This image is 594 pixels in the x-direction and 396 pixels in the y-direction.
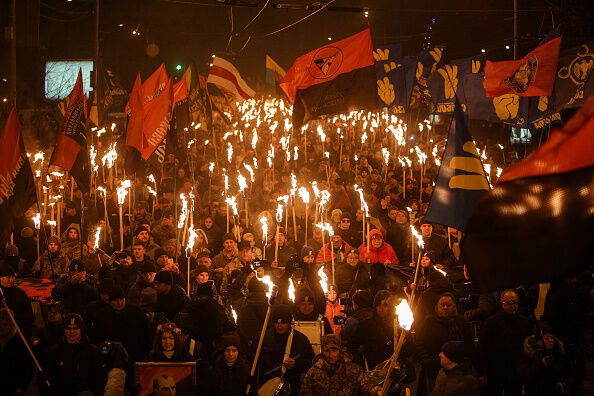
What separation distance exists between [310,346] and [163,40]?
157 feet

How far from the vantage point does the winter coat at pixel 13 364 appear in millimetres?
7902

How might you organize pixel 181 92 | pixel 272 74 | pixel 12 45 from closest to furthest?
pixel 181 92 → pixel 12 45 → pixel 272 74

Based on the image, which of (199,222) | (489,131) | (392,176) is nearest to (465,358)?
(199,222)

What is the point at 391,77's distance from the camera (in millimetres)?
19688

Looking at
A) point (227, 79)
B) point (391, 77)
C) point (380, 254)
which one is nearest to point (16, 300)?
point (380, 254)

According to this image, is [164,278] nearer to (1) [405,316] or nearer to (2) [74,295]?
(2) [74,295]

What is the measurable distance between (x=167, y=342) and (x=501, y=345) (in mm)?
3530

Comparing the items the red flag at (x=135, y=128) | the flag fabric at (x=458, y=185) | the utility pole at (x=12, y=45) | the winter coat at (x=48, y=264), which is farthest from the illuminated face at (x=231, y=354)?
the utility pole at (x=12, y=45)

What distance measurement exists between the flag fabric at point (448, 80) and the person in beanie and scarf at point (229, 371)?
13.1m

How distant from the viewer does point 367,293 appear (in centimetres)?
943

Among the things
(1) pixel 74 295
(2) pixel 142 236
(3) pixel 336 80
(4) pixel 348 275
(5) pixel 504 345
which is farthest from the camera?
(3) pixel 336 80

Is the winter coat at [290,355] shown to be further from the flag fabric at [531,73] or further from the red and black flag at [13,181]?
the flag fabric at [531,73]

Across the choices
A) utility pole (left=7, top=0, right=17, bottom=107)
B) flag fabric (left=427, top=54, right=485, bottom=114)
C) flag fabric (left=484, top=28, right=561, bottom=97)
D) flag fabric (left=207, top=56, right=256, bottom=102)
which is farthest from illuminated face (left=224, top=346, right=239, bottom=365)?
flag fabric (left=427, top=54, right=485, bottom=114)

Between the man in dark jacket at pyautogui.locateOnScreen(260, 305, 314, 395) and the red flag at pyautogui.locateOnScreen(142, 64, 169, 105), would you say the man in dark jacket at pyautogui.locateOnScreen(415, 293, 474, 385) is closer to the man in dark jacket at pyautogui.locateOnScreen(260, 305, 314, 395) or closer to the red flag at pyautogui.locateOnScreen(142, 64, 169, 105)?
the man in dark jacket at pyautogui.locateOnScreen(260, 305, 314, 395)
